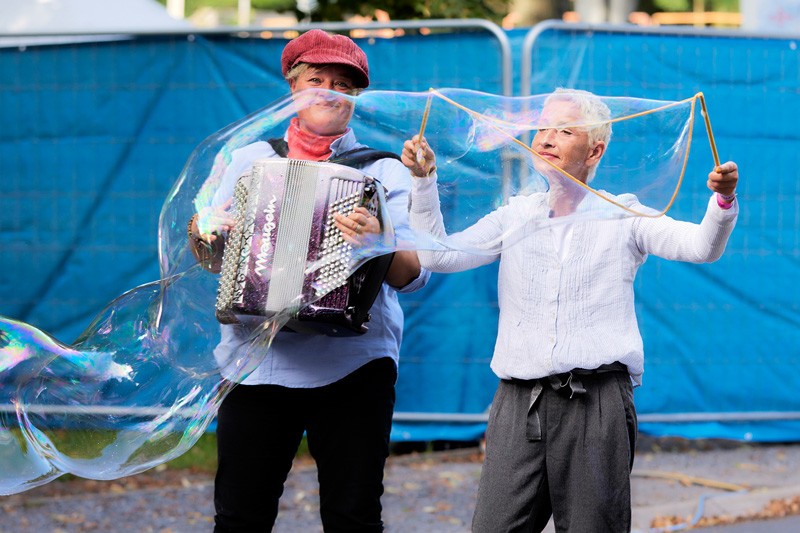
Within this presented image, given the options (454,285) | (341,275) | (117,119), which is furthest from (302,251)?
(117,119)

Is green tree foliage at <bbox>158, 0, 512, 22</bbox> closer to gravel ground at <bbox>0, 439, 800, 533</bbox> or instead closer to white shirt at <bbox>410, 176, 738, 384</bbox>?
gravel ground at <bbox>0, 439, 800, 533</bbox>

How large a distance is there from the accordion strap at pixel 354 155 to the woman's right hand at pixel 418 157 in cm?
12

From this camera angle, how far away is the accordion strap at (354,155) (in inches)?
118

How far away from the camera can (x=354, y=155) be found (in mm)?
3029

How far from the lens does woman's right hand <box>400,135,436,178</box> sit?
2.90 meters

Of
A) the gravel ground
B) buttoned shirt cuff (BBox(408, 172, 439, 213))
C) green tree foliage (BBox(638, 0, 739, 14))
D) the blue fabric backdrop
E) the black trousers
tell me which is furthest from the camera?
green tree foliage (BBox(638, 0, 739, 14))

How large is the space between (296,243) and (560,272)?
760mm

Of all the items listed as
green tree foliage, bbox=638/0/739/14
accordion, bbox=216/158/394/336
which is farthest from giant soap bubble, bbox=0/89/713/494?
green tree foliage, bbox=638/0/739/14

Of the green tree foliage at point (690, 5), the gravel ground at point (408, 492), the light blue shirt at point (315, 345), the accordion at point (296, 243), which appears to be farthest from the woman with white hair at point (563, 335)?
the green tree foliage at point (690, 5)

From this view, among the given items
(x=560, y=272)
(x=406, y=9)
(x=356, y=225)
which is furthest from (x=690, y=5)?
(x=356, y=225)

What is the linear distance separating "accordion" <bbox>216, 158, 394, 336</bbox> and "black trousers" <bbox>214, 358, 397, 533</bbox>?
44 centimetres

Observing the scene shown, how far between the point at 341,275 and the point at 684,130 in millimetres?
973

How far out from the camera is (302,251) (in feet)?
Result: 9.30

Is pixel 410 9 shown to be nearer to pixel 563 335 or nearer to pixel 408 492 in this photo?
pixel 408 492
